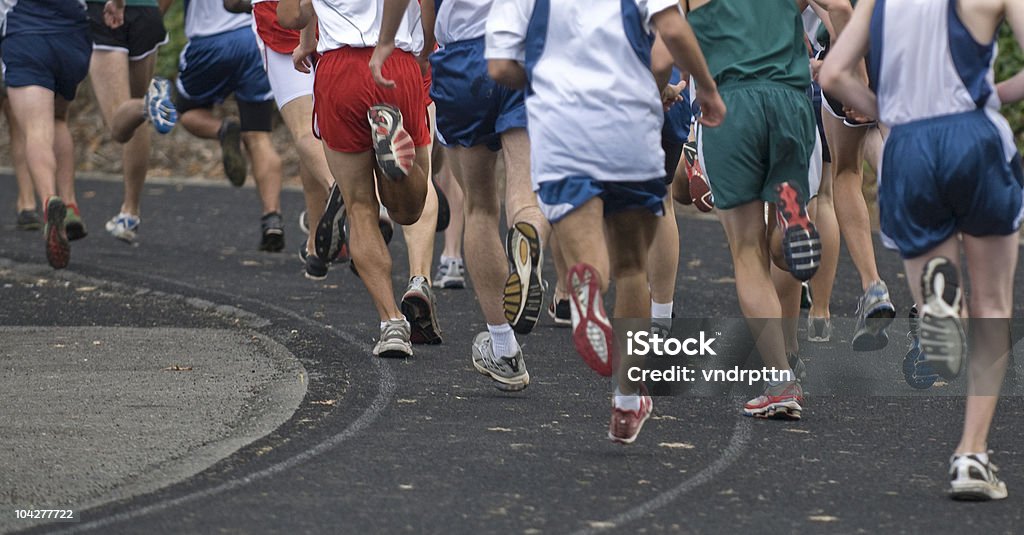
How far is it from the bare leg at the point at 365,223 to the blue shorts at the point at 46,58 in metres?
3.61

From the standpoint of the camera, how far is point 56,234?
1030 cm

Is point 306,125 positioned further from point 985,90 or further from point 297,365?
point 985,90

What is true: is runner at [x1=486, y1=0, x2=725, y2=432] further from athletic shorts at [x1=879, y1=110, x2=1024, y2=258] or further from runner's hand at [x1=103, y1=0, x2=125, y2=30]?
runner's hand at [x1=103, y1=0, x2=125, y2=30]

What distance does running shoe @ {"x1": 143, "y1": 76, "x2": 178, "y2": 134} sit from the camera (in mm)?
10594

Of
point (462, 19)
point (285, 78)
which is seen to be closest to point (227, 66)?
point (285, 78)

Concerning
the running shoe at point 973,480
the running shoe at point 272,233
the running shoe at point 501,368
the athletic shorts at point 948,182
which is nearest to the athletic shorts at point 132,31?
the running shoe at point 272,233

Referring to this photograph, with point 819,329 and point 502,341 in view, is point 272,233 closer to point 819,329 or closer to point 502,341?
point 819,329

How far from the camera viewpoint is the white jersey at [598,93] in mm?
5754

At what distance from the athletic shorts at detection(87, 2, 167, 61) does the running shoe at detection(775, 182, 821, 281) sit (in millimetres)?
6178

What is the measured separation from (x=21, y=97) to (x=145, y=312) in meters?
2.28

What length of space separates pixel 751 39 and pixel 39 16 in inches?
222

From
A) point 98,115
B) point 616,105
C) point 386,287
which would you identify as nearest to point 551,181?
point 616,105

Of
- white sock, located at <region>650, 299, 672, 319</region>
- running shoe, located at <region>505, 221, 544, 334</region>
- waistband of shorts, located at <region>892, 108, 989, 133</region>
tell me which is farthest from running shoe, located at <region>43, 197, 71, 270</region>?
waistband of shorts, located at <region>892, 108, 989, 133</region>

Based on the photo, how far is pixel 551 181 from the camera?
5844 millimetres
